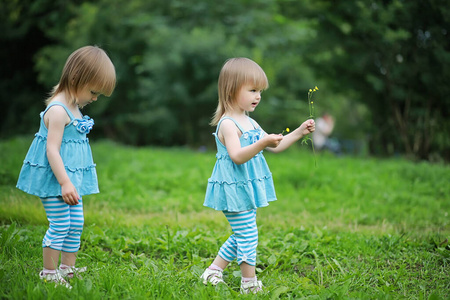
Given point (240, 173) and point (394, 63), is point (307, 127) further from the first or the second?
point (394, 63)

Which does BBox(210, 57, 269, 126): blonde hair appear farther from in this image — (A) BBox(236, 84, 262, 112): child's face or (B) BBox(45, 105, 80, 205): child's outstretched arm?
(B) BBox(45, 105, 80, 205): child's outstretched arm

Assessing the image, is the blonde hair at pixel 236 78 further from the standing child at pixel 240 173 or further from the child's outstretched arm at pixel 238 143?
the child's outstretched arm at pixel 238 143

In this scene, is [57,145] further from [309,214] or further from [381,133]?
[381,133]

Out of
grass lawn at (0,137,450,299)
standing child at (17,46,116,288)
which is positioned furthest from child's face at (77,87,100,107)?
grass lawn at (0,137,450,299)

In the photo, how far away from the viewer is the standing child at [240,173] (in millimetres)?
2918

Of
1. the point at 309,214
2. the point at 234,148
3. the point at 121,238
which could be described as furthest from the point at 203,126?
the point at 234,148

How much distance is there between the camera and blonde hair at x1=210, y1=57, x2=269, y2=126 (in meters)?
2.97

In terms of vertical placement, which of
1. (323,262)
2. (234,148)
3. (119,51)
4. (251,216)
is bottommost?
(323,262)

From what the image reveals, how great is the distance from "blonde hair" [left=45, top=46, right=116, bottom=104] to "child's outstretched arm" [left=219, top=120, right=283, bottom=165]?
34.9 inches

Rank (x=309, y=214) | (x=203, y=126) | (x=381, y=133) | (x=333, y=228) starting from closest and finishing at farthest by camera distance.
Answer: (x=333, y=228) → (x=309, y=214) → (x=381, y=133) → (x=203, y=126)

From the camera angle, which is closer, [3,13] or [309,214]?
[309,214]

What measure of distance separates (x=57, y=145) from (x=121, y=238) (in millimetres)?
1134

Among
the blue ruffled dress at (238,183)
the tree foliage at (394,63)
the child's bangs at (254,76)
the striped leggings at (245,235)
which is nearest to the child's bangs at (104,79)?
the blue ruffled dress at (238,183)

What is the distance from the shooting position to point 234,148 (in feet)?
9.29
